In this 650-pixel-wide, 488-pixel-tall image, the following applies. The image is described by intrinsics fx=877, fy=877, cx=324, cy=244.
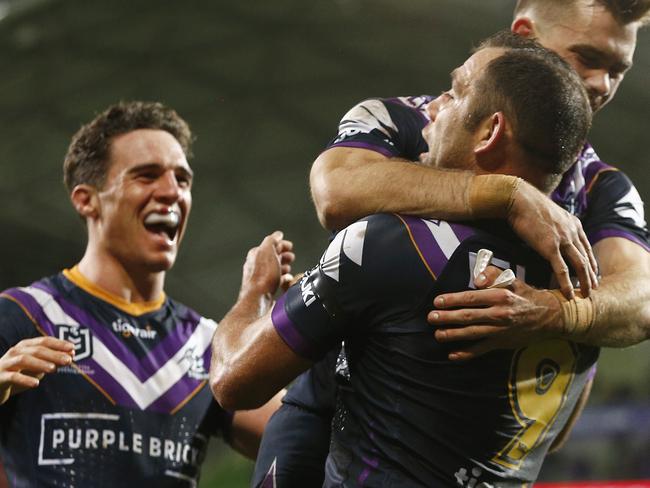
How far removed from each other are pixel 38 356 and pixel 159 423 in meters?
0.64

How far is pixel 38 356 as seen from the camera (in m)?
2.41

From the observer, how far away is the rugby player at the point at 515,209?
1.83 metres

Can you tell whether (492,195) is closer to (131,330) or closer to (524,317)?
(524,317)

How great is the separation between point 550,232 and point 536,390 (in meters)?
0.37

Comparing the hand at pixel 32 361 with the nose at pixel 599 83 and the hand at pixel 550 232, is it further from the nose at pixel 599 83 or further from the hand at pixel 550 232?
the nose at pixel 599 83

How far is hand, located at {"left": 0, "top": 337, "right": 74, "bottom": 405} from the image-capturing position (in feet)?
7.84

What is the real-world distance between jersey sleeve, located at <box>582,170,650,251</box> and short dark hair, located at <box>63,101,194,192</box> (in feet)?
5.58

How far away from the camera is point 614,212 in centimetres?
235

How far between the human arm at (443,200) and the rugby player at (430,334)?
0.04m

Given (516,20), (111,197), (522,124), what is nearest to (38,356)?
(111,197)

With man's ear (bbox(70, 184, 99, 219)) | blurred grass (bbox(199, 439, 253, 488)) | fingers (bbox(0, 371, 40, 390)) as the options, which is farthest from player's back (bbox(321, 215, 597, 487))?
blurred grass (bbox(199, 439, 253, 488))

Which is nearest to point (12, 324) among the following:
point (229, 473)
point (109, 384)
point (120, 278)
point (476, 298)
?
point (109, 384)

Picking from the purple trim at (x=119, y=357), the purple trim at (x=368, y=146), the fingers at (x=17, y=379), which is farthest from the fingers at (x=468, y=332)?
the purple trim at (x=119, y=357)

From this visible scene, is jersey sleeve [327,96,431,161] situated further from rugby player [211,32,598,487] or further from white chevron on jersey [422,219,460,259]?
white chevron on jersey [422,219,460,259]
